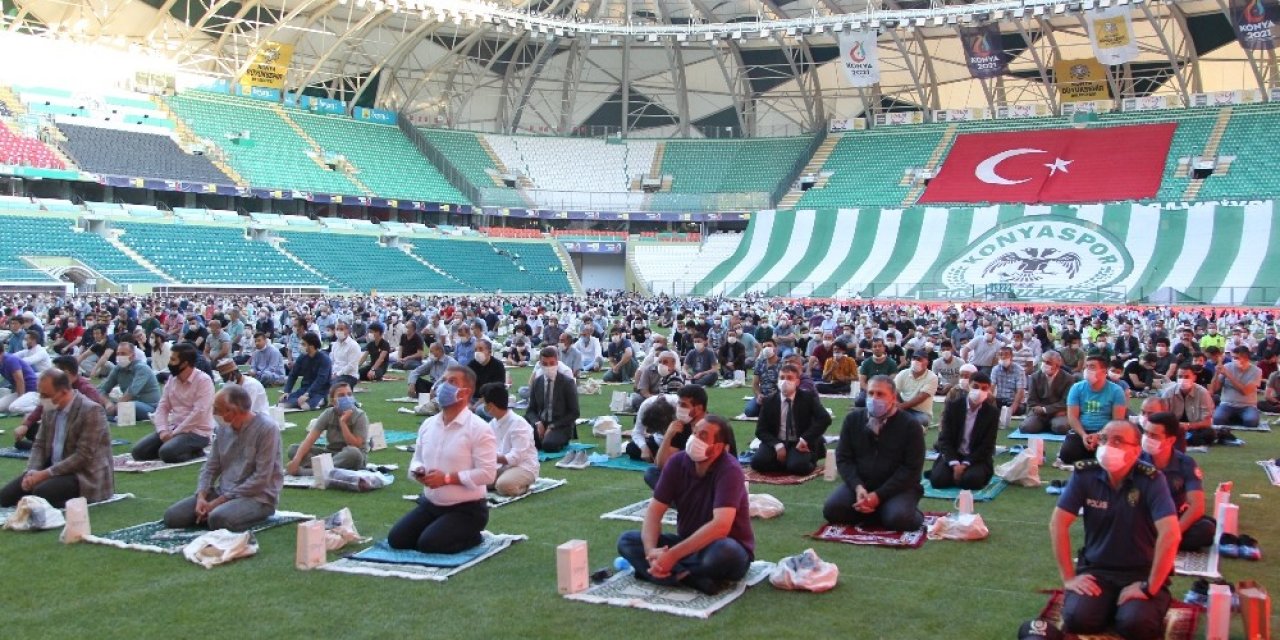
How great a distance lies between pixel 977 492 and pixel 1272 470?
9.32 feet

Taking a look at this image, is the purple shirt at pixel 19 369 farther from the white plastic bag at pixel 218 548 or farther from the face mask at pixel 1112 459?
the face mask at pixel 1112 459

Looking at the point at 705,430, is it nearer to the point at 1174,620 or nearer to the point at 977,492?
the point at 1174,620

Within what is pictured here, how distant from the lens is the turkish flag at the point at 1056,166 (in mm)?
46719

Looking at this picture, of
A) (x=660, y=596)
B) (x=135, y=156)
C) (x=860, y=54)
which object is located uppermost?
(x=860, y=54)

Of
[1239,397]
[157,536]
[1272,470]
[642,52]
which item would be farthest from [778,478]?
[642,52]

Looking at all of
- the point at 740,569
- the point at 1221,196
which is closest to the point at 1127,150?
the point at 1221,196

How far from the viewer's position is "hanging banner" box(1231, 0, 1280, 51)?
41.4 meters

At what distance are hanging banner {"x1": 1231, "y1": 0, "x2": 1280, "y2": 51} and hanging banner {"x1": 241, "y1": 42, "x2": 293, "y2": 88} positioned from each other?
123 feet

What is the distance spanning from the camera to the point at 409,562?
22.0 ft

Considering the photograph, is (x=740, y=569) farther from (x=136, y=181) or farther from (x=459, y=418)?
(x=136, y=181)

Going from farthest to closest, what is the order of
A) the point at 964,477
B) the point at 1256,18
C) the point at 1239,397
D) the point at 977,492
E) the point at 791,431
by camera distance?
the point at 1256,18 < the point at 1239,397 < the point at 791,431 < the point at 964,477 < the point at 977,492

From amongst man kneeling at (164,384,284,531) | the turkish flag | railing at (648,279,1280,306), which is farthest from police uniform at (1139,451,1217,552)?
the turkish flag

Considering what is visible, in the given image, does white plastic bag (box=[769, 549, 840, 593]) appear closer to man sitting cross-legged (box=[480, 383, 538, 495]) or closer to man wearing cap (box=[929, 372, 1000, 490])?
man sitting cross-legged (box=[480, 383, 538, 495])

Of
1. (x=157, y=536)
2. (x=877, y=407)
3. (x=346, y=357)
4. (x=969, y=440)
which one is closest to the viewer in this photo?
(x=157, y=536)
